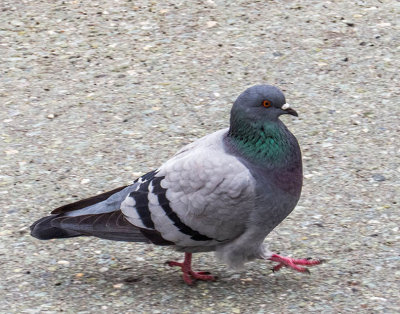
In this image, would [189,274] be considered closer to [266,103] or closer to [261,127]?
[261,127]

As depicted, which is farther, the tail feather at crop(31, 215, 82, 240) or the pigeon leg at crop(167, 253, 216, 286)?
the pigeon leg at crop(167, 253, 216, 286)

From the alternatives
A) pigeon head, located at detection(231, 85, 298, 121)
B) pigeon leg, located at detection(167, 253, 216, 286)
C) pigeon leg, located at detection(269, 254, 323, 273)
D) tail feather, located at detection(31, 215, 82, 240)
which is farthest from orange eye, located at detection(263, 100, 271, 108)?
tail feather, located at detection(31, 215, 82, 240)

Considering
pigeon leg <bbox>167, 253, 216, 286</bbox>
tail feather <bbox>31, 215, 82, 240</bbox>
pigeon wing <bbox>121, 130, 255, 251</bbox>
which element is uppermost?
→ pigeon wing <bbox>121, 130, 255, 251</bbox>

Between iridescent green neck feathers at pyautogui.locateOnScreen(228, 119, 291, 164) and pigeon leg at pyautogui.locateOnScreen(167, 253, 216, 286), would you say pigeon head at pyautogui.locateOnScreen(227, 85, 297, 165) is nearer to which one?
iridescent green neck feathers at pyautogui.locateOnScreen(228, 119, 291, 164)

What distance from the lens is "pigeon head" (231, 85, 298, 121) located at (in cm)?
431

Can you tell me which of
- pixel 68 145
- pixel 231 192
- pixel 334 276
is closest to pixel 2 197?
pixel 68 145

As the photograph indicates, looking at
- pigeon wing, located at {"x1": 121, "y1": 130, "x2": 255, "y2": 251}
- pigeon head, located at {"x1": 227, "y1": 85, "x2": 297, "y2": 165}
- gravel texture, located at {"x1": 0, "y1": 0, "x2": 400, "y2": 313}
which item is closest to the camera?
pigeon wing, located at {"x1": 121, "y1": 130, "x2": 255, "y2": 251}

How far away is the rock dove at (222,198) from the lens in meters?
4.20

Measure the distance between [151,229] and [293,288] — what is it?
876 mm

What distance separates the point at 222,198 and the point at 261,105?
1.82 ft

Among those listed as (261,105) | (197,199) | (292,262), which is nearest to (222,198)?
(197,199)

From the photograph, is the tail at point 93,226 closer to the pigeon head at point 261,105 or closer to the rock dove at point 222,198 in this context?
the rock dove at point 222,198

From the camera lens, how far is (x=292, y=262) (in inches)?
179

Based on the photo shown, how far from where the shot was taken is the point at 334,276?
15.1ft
